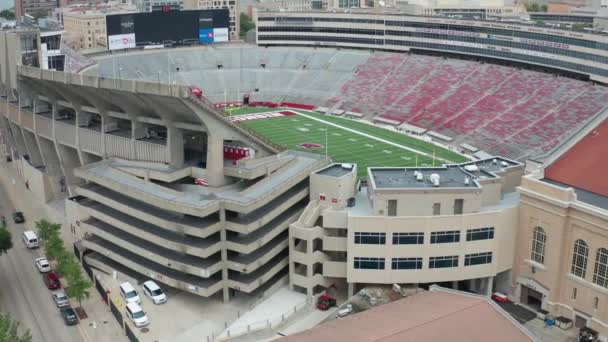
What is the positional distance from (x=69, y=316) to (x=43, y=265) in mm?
9781

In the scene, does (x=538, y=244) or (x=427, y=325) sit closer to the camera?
(x=427, y=325)

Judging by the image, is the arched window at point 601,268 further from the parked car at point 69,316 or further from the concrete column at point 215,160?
the parked car at point 69,316

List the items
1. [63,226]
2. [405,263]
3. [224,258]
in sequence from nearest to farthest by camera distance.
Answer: [405,263]
[224,258]
[63,226]

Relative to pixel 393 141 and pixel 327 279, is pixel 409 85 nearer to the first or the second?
pixel 393 141

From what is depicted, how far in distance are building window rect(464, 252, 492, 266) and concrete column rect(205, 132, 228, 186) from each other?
19.3 m

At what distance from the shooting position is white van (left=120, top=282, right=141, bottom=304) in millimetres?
48938

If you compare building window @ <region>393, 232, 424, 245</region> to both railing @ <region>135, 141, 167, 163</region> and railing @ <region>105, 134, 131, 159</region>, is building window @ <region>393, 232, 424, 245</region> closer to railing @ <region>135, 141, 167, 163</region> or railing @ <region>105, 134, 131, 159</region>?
railing @ <region>135, 141, 167, 163</region>

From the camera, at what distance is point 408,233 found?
154ft

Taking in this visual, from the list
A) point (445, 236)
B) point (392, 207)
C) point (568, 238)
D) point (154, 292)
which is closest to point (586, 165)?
point (568, 238)

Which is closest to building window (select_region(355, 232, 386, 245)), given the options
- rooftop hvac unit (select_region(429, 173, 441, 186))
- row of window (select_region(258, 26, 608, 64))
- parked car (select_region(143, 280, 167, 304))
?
rooftop hvac unit (select_region(429, 173, 441, 186))

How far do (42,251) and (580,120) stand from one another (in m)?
62.9

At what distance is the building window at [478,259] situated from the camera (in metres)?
48.1

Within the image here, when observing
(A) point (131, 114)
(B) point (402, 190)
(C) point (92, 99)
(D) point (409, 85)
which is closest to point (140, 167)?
(A) point (131, 114)

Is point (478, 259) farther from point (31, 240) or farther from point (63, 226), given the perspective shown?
point (63, 226)
